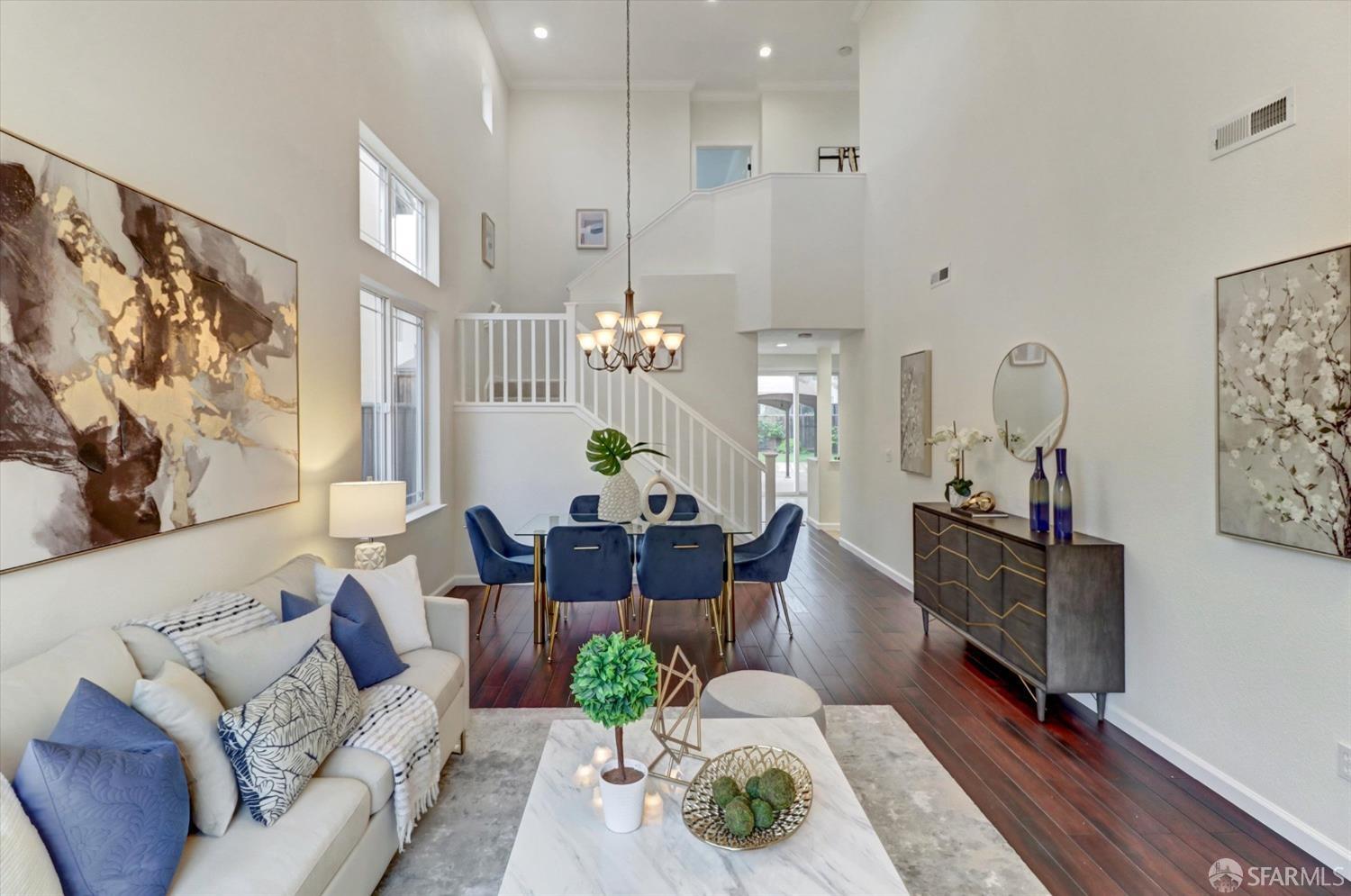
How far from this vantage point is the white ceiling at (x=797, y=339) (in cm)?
682

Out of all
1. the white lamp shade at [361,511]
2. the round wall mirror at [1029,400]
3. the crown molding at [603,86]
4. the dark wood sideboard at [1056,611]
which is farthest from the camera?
the crown molding at [603,86]

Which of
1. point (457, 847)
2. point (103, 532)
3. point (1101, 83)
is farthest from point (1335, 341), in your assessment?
point (103, 532)

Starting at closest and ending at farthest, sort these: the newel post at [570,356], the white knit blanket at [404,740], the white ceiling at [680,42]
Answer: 1. the white knit blanket at [404,740]
2. the newel post at [570,356]
3. the white ceiling at [680,42]

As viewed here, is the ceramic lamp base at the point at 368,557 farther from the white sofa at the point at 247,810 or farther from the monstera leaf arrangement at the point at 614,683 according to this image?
the monstera leaf arrangement at the point at 614,683

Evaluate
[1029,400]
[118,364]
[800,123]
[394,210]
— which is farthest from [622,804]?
[800,123]

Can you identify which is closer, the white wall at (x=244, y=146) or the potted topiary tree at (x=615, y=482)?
the white wall at (x=244, y=146)

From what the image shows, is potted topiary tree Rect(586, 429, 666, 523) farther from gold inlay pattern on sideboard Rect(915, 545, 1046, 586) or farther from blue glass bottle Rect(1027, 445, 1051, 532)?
blue glass bottle Rect(1027, 445, 1051, 532)

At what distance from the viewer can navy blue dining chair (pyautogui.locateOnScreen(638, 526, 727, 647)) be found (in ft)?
12.8

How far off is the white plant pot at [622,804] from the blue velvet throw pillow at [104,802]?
0.94m

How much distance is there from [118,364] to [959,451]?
4285 millimetres

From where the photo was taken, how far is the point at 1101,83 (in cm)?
309

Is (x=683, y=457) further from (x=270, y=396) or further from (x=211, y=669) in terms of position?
(x=211, y=669)

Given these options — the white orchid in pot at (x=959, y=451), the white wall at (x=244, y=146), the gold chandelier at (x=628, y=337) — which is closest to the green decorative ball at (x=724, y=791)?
the white wall at (x=244, y=146)

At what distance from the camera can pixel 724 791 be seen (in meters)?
1.65
